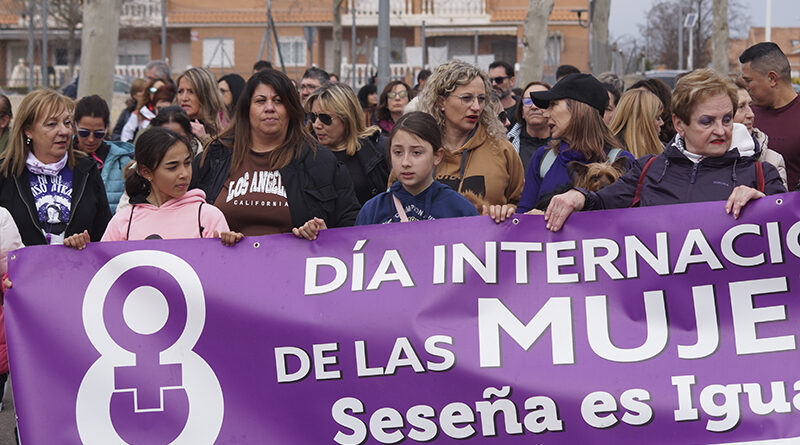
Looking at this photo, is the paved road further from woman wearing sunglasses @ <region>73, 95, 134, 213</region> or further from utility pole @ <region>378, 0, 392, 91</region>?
utility pole @ <region>378, 0, 392, 91</region>

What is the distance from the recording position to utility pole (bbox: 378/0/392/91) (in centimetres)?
1361

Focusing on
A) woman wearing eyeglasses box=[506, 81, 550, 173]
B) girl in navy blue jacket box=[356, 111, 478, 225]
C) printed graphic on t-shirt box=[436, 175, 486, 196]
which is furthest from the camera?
woman wearing eyeglasses box=[506, 81, 550, 173]

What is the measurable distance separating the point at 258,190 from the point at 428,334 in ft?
4.30

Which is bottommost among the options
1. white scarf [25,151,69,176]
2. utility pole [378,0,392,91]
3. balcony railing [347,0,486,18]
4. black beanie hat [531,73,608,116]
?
white scarf [25,151,69,176]

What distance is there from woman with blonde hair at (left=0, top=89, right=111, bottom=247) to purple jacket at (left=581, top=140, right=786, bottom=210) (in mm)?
2800

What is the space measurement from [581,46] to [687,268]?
4443 cm

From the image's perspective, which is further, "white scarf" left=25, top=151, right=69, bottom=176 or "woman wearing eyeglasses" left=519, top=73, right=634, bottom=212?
"white scarf" left=25, top=151, right=69, bottom=176

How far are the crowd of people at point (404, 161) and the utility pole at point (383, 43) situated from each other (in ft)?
20.4

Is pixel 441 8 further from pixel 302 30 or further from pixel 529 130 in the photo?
pixel 529 130

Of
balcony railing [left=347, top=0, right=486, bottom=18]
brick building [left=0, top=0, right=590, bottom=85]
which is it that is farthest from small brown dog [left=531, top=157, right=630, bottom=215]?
balcony railing [left=347, top=0, right=486, bottom=18]

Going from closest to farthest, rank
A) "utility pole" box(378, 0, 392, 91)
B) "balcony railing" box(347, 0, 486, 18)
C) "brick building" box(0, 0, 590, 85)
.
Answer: "utility pole" box(378, 0, 392, 91) < "brick building" box(0, 0, 590, 85) < "balcony railing" box(347, 0, 486, 18)

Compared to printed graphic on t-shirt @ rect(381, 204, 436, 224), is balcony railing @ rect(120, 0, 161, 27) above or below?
above

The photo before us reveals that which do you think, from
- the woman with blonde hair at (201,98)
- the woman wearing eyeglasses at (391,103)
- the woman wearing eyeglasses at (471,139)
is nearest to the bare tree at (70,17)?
the woman wearing eyeglasses at (391,103)

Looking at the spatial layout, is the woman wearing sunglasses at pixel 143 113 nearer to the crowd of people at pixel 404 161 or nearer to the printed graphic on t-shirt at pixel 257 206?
the crowd of people at pixel 404 161
